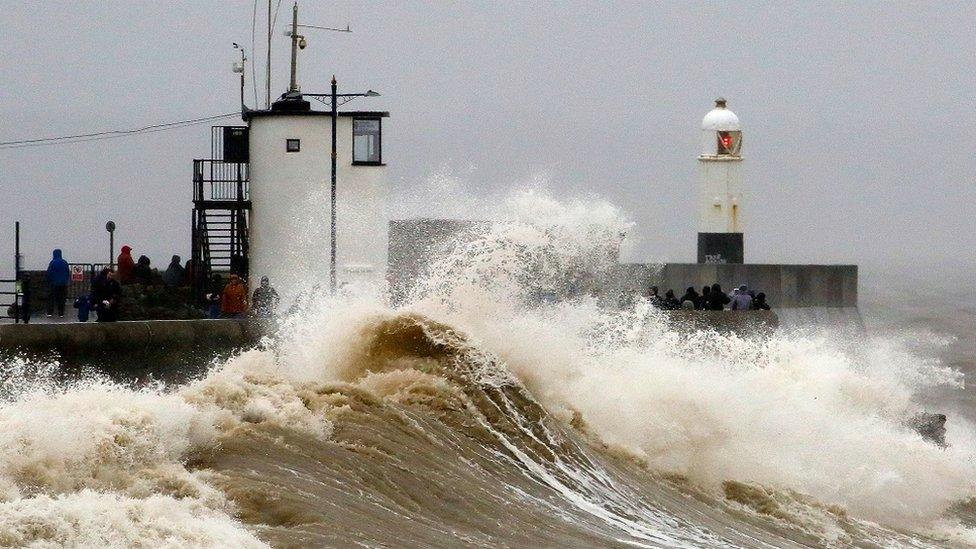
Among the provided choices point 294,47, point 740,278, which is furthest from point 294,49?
point 740,278

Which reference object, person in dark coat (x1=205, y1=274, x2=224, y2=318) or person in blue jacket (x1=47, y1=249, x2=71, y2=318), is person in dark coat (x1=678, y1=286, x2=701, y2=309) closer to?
person in dark coat (x1=205, y1=274, x2=224, y2=318)

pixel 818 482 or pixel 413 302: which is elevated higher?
pixel 413 302

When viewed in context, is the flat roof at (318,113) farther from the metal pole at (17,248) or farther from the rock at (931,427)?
the rock at (931,427)

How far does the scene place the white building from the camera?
21.6 metres

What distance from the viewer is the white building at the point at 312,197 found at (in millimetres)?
21609

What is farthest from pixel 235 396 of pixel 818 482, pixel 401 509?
pixel 818 482

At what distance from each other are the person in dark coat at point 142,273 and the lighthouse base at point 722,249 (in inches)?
475

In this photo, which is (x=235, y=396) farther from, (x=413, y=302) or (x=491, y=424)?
(x=413, y=302)

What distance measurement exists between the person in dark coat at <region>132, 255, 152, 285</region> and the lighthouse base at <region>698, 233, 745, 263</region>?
12.1 m

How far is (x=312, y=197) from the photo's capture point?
71.7 feet

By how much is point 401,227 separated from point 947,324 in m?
29.6

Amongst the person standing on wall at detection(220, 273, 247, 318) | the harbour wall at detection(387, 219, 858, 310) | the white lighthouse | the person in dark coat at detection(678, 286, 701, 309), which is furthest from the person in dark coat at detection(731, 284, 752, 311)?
the person standing on wall at detection(220, 273, 247, 318)

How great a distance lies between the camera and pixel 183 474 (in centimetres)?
933

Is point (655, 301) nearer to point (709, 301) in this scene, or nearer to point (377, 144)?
point (709, 301)
